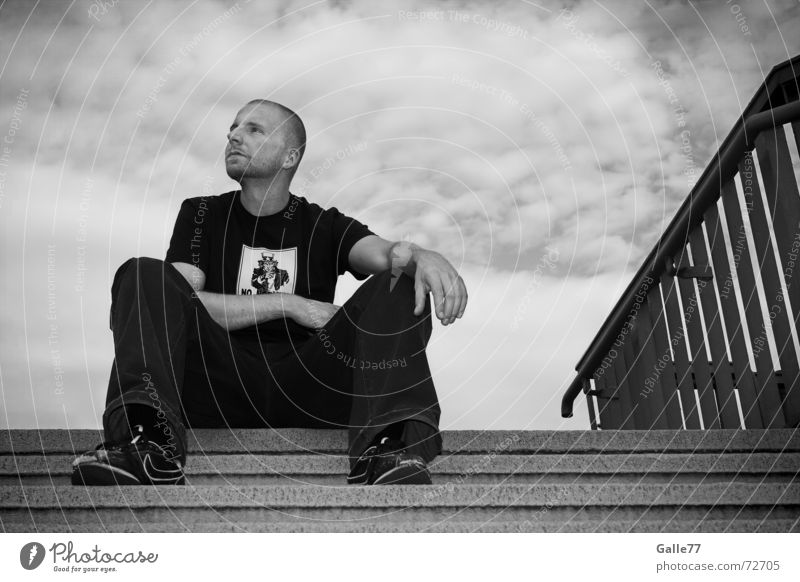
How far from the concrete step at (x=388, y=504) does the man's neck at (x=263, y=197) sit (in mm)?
813

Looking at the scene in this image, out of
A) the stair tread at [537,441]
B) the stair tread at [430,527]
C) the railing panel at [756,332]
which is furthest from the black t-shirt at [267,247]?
the railing panel at [756,332]

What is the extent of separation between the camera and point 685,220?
73.5 inches

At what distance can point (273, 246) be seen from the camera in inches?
61.7

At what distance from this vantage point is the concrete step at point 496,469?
1.18 metres

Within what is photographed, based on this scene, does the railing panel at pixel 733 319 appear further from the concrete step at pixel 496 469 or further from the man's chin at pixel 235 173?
the man's chin at pixel 235 173

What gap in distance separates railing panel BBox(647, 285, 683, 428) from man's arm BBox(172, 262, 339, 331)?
97 centimetres

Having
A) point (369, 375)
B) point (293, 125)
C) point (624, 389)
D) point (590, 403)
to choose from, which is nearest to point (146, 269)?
point (369, 375)

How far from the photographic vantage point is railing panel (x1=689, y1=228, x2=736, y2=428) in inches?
66.0

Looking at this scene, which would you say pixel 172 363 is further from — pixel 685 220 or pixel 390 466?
pixel 685 220

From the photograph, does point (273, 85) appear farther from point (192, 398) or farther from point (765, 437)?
point (765, 437)

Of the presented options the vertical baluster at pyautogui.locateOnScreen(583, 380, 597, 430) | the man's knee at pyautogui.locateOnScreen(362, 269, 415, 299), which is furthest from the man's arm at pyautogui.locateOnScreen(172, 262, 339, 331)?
the vertical baluster at pyautogui.locateOnScreen(583, 380, 597, 430)

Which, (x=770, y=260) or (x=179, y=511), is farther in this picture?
(x=770, y=260)
